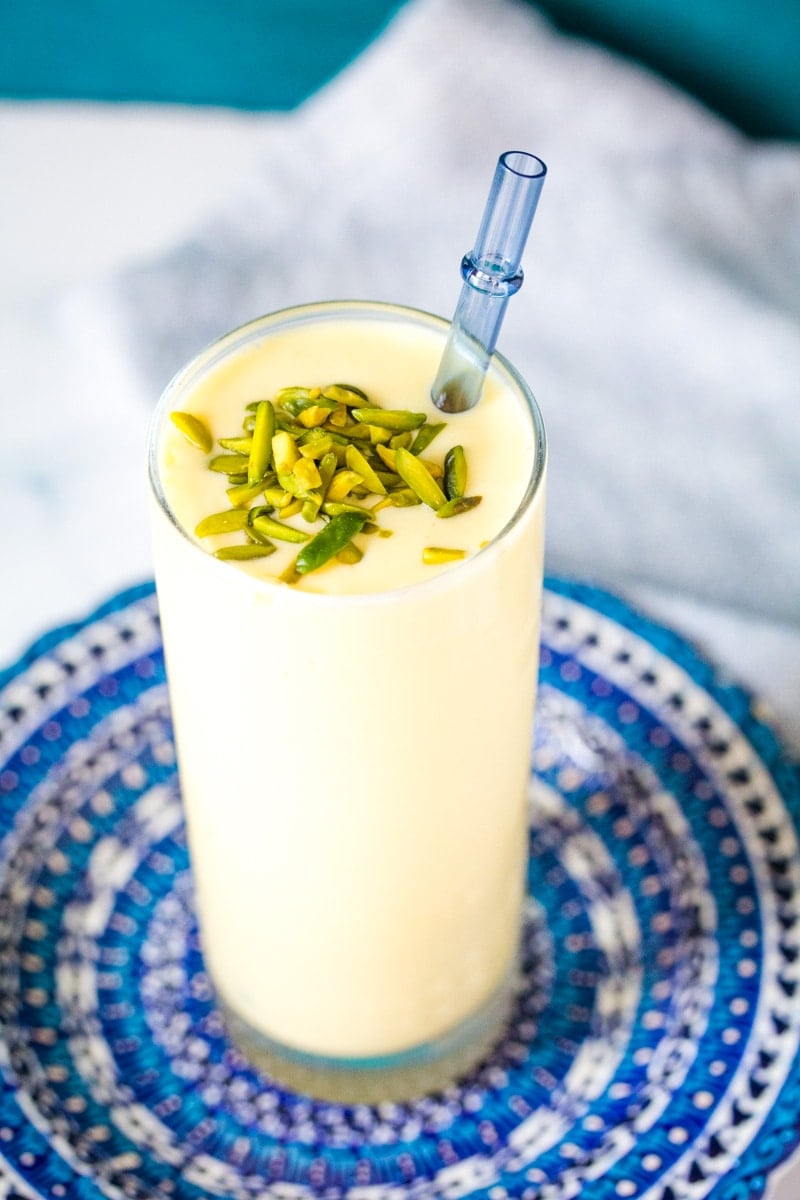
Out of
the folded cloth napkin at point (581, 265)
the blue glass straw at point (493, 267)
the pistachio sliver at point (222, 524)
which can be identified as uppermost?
the blue glass straw at point (493, 267)

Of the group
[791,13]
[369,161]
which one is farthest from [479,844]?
[791,13]

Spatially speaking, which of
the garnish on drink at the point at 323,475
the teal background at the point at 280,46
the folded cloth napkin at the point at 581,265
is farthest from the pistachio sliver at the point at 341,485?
the teal background at the point at 280,46

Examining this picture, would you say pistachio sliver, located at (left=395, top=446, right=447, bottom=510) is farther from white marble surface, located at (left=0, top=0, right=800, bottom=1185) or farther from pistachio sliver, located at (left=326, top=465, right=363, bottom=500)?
white marble surface, located at (left=0, top=0, right=800, bottom=1185)

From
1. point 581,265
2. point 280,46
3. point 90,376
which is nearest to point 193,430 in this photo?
point 90,376

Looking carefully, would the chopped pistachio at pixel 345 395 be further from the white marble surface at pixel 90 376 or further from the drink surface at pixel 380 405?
the white marble surface at pixel 90 376

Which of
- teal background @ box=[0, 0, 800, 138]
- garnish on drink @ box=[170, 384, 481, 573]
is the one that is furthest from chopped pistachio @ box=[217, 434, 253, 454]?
teal background @ box=[0, 0, 800, 138]
